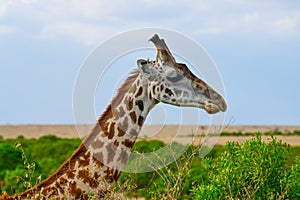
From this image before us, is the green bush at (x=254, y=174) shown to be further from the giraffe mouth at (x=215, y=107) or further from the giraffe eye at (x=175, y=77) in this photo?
the giraffe eye at (x=175, y=77)

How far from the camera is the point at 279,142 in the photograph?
24.8ft

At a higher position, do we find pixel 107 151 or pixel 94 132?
pixel 94 132

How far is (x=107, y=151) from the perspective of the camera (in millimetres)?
6371

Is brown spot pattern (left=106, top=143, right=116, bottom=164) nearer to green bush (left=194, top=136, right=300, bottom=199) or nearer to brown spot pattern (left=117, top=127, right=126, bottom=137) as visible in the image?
brown spot pattern (left=117, top=127, right=126, bottom=137)

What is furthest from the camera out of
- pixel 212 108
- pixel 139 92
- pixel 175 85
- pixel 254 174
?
pixel 254 174

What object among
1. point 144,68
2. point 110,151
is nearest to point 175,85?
point 144,68

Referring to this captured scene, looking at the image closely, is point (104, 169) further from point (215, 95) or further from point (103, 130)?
point (215, 95)

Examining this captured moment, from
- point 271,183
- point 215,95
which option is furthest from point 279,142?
point 215,95

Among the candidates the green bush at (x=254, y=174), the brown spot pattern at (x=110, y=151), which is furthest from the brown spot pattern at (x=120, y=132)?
the green bush at (x=254, y=174)

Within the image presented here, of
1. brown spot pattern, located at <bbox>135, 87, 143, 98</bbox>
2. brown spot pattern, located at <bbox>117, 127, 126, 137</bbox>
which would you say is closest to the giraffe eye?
brown spot pattern, located at <bbox>135, 87, 143, 98</bbox>

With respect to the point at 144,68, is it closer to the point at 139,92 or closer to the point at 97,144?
the point at 139,92

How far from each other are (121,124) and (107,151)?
0.25 metres

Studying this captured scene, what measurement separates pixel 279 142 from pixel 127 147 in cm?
186

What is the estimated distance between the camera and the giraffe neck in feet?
20.7
